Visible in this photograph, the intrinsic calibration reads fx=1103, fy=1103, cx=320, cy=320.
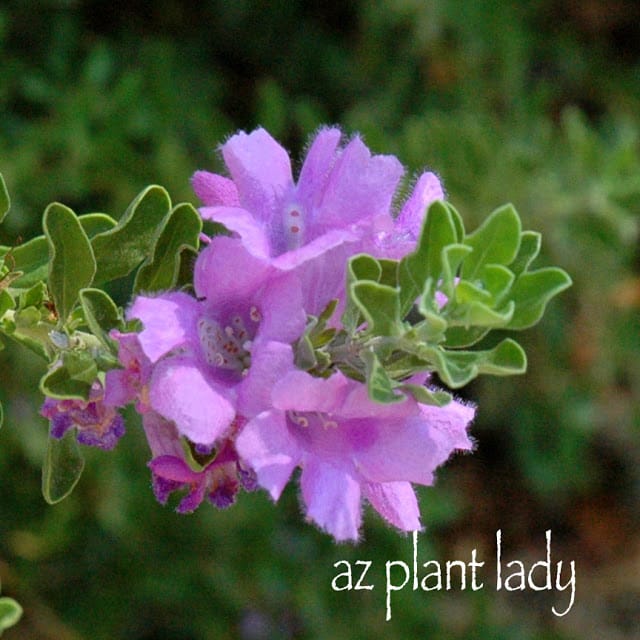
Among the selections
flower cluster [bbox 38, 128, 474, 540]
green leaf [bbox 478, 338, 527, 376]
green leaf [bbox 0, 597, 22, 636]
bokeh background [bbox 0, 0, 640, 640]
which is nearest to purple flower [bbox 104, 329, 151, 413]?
flower cluster [bbox 38, 128, 474, 540]

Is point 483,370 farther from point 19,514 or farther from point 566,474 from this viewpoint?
point 566,474

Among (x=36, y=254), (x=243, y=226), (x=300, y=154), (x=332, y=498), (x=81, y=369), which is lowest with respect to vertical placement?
(x=332, y=498)

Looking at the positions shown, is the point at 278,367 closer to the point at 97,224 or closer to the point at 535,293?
the point at 535,293

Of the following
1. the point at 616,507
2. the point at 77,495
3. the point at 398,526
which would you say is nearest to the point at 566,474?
the point at 616,507

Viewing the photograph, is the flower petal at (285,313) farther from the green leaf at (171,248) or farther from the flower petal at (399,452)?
the green leaf at (171,248)

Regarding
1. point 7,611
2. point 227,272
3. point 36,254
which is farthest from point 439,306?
point 7,611
